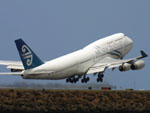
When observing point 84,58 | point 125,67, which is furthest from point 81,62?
point 125,67

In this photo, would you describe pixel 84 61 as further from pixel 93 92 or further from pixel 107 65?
pixel 93 92

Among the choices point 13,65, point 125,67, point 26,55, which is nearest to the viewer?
point 26,55

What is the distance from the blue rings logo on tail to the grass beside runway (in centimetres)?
1079

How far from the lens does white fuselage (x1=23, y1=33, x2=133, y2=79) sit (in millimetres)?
61469

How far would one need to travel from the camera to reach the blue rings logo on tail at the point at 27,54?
5834cm

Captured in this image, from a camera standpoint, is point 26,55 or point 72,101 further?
point 26,55

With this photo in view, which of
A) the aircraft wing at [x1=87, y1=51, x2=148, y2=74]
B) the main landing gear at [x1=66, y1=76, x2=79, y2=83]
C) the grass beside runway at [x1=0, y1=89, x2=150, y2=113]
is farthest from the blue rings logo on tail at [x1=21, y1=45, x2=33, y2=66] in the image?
the aircraft wing at [x1=87, y1=51, x2=148, y2=74]

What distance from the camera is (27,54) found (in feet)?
193

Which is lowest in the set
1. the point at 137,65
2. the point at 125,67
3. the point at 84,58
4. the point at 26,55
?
the point at 125,67

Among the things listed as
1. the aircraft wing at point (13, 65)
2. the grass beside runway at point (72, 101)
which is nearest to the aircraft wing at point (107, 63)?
the aircraft wing at point (13, 65)

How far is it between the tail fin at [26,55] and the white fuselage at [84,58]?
617 mm

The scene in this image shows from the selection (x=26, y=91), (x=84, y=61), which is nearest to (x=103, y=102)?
(x=26, y=91)

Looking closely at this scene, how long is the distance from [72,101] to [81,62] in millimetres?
19967

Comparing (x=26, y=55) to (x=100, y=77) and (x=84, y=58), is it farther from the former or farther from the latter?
(x=100, y=77)
